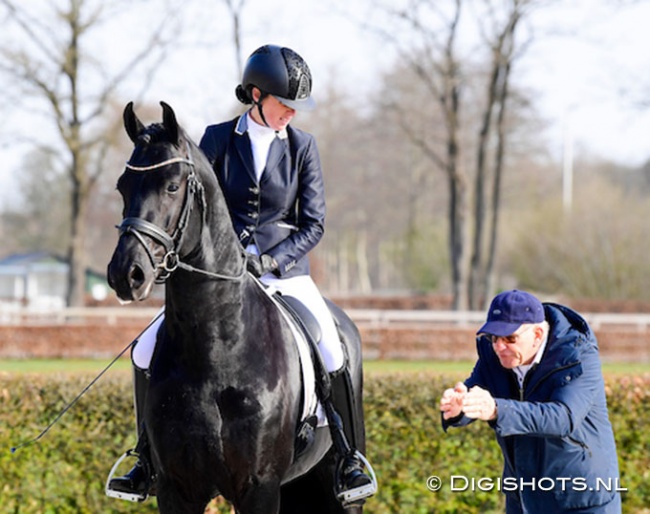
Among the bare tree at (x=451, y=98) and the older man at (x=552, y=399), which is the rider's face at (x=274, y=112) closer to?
the older man at (x=552, y=399)

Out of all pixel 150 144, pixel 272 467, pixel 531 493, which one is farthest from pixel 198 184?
pixel 531 493

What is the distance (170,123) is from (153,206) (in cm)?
45

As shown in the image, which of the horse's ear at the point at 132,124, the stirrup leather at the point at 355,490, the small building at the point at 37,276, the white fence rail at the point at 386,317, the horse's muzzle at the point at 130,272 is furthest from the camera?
the small building at the point at 37,276

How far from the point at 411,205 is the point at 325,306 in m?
50.8

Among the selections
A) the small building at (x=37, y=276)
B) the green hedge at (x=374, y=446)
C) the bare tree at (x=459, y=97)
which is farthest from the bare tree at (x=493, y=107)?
the small building at (x=37, y=276)

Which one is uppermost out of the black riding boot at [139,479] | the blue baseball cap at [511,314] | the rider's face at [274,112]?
the rider's face at [274,112]

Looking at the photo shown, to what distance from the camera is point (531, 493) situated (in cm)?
453

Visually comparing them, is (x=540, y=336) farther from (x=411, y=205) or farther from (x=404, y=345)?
(x=411, y=205)

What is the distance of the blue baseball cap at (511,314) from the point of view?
427cm

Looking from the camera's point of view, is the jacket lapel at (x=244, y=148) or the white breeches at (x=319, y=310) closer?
the jacket lapel at (x=244, y=148)

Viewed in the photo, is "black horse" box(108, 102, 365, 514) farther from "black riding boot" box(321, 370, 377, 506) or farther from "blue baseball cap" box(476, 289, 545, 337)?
"blue baseball cap" box(476, 289, 545, 337)

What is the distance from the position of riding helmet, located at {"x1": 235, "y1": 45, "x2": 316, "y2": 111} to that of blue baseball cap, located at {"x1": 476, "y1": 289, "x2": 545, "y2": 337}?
174 centimetres

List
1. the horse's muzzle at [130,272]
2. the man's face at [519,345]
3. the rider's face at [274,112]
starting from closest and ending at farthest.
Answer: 1. the horse's muzzle at [130,272]
2. the man's face at [519,345]
3. the rider's face at [274,112]

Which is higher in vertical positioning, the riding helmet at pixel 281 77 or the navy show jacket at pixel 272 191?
the riding helmet at pixel 281 77
